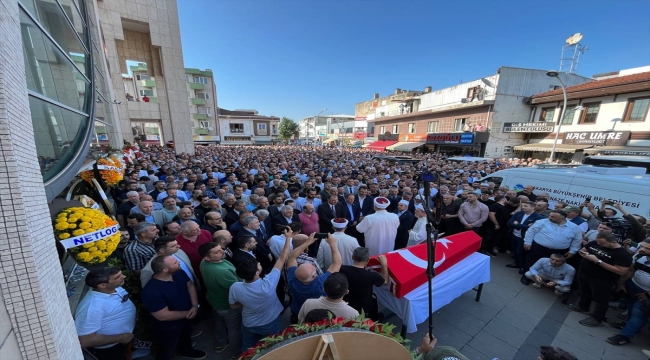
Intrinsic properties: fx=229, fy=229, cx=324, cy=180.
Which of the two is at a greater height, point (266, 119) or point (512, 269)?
point (266, 119)

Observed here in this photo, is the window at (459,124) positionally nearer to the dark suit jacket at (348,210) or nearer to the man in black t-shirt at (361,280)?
the dark suit jacket at (348,210)

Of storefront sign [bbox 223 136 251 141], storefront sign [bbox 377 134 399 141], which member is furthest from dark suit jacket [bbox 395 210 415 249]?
storefront sign [bbox 223 136 251 141]

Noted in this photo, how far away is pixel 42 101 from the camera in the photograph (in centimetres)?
325

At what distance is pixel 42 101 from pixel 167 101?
64.9 ft

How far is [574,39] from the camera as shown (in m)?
20.2

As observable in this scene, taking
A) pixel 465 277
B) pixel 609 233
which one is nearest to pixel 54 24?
pixel 465 277

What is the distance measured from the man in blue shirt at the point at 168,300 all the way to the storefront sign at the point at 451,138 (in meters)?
25.8

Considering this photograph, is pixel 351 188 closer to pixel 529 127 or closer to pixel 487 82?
pixel 529 127

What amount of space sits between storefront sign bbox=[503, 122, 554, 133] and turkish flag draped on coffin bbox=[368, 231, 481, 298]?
71.8 ft

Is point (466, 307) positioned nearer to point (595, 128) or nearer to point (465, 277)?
point (465, 277)

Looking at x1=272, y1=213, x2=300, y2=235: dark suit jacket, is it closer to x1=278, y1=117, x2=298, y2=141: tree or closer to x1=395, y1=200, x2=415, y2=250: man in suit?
x1=395, y1=200, x2=415, y2=250: man in suit

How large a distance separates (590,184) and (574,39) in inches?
952

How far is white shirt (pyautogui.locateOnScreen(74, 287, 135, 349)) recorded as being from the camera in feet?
6.89

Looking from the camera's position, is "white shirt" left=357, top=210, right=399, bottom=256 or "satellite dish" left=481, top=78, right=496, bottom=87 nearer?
"white shirt" left=357, top=210, right=399, bottom=256
